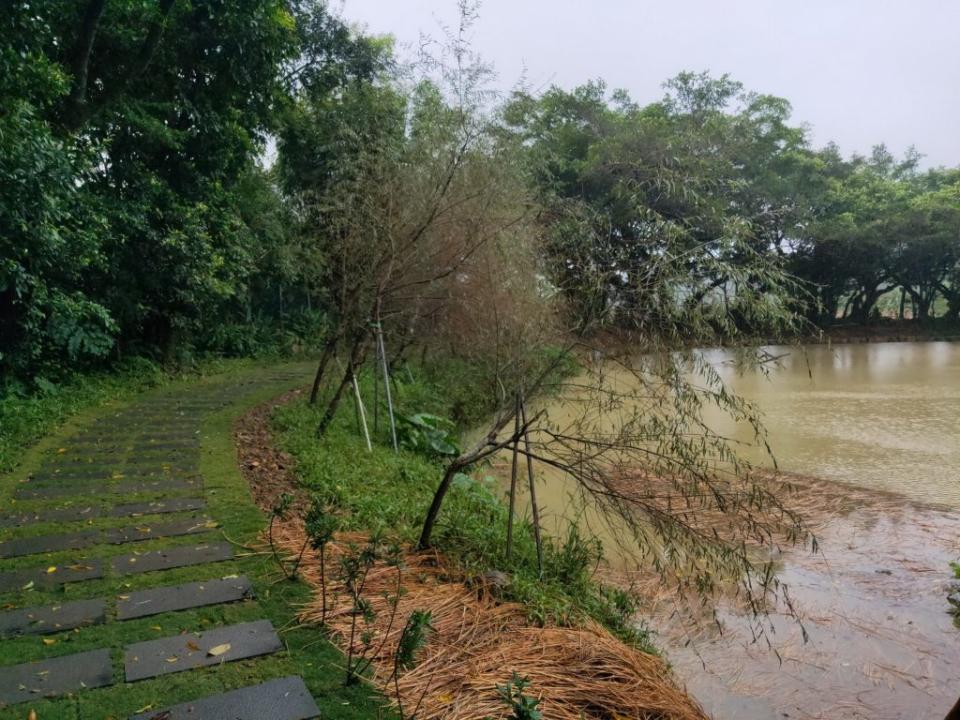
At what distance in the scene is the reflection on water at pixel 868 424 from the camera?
5.86 m

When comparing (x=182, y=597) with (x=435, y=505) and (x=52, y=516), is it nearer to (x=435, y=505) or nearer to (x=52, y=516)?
(x=435, y=505)

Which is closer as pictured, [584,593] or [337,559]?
[337,559]

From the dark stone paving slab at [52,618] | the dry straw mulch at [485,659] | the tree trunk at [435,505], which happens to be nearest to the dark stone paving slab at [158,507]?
the dry straw mulch at [485,659]

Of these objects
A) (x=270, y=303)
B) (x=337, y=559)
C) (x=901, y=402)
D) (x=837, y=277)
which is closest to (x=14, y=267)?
(x=337, y=559)

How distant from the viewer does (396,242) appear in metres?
4.60

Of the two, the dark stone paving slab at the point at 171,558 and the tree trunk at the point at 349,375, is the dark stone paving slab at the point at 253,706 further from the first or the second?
the tree trunk at the point at 349,375

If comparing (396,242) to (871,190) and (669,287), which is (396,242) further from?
(871,190)

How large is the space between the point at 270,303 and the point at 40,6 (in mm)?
9187

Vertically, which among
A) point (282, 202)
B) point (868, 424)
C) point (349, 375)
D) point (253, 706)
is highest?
point (282, 202)

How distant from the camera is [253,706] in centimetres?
166

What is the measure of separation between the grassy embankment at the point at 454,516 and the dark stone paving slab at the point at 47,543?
1.13 meters

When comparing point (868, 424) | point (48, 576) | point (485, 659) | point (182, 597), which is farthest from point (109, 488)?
point (868, 424)

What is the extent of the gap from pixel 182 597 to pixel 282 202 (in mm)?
9921

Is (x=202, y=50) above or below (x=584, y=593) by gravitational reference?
above
